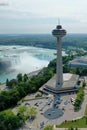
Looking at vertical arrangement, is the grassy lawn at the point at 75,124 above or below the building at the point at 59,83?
below

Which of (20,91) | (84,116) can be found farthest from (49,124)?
(20,91)

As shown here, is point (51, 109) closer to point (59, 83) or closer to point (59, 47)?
point (59, 83)

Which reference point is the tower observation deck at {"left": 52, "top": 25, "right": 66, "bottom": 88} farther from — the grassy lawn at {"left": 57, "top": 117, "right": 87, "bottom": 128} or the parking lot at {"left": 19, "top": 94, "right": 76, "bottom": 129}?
the grassy lawn at {"left": 57, "top": 117, "right": 87, "bottom": 128}

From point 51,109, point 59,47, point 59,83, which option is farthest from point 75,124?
point 59,47

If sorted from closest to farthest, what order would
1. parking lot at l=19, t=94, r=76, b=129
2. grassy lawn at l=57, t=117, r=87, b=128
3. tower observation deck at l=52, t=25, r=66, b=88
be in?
grassy lawn at l=57, t=117, r=87, b=128 → parking lot at l=19, t=94, r=76, b=129 → tower observation deck at l=52, t=25, r=66, b=88

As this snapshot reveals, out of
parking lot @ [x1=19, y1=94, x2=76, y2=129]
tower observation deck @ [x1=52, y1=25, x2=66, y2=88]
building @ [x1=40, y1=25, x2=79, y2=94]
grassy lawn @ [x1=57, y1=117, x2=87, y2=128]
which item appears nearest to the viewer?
grassy lawn @ [x1=57, y1=117, x2=87, y2=128]

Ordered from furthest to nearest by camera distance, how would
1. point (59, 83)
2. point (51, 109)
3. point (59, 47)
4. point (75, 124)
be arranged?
point (59, 83), point (59, 47), point (51, 109), point (75, 124)

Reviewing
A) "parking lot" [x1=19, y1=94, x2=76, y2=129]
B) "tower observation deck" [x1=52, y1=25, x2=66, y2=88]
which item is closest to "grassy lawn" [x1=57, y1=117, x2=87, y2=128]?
"parking lot" [x1=19, y1=94, x2=76, y2=129]

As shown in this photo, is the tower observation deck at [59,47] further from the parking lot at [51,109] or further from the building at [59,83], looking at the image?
the parking lot at [51,109]

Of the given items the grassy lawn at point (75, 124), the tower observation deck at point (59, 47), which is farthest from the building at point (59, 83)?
the grassy lawn at point (75, 124)

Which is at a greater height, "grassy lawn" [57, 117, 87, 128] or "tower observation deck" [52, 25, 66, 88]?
"tower observation deck" [52, 25, 66, 88]

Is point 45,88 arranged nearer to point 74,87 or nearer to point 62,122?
point 74,87
